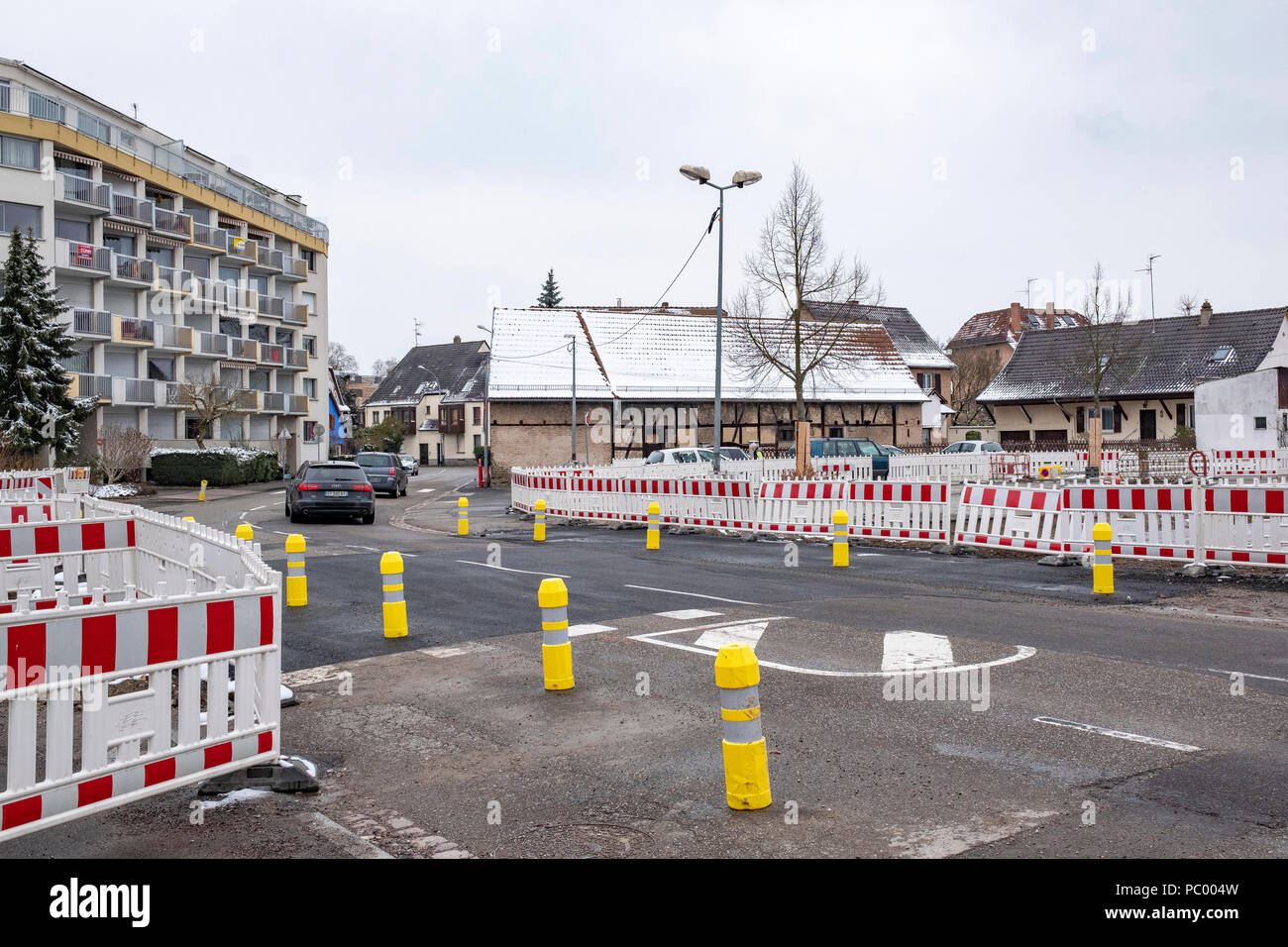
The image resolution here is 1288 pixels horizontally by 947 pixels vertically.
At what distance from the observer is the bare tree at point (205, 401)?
164 ft

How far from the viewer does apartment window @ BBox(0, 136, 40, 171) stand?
45.1 meters

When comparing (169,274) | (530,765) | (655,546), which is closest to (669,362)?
(169,274)

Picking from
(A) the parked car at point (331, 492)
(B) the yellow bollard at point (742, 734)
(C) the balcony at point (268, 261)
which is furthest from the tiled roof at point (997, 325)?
(B) the yellow bollard at point (742, 734)

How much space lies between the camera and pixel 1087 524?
55.3ft

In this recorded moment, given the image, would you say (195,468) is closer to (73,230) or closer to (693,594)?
(73,230)

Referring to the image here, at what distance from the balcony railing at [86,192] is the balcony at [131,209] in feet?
1.50

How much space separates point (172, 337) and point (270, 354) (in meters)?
8.18

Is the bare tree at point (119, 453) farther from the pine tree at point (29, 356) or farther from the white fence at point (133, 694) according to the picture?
the white fence at point (133, 694)

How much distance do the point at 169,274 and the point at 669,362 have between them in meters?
25.0

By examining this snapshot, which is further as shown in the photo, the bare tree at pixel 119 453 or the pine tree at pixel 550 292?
the pine tree at pixel 550 292

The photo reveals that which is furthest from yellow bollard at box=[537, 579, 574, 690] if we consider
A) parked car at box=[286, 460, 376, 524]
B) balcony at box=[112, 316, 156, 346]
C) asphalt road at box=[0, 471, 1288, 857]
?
balcony at box=[112, 316, 156, 346]

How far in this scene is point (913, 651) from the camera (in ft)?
31.8

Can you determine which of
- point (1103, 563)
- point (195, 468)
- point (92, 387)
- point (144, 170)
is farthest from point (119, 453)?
point (1103, 563)
